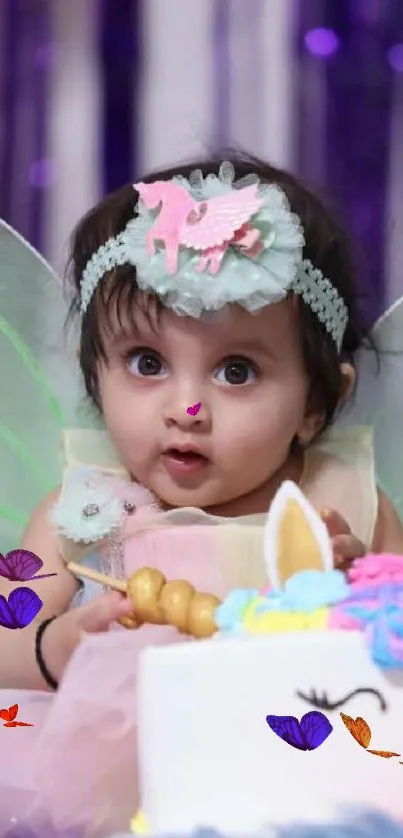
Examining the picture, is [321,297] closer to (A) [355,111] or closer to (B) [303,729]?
(A) [355,111]

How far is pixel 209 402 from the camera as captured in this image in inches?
33.0

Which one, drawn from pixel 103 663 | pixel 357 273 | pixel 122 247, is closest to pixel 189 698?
pixel 103 663

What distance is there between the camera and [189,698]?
573mm

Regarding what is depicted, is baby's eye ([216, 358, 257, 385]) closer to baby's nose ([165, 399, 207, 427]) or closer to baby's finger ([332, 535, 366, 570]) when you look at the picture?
baby's nose ([165, 399, 207, 427])

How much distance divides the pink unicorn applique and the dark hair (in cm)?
6

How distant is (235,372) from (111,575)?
19cm

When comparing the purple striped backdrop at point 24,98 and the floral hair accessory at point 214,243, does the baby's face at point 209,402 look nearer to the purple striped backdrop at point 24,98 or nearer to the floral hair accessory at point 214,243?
the floral hair accessory at point 214,243

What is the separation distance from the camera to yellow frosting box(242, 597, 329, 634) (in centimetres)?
59

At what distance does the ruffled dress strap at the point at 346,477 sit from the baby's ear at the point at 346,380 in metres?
0.04

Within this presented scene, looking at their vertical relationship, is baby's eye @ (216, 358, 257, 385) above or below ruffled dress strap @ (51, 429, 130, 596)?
above

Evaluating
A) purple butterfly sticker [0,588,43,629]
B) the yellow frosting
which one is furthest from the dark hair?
the yellow frosting

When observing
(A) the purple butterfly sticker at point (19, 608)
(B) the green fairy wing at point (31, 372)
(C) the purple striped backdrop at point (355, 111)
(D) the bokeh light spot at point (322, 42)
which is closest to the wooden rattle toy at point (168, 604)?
(A) the purple butterfly sticker at point (19, 608)

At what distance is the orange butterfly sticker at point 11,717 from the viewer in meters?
0.74

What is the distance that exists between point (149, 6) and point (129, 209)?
0.21m
